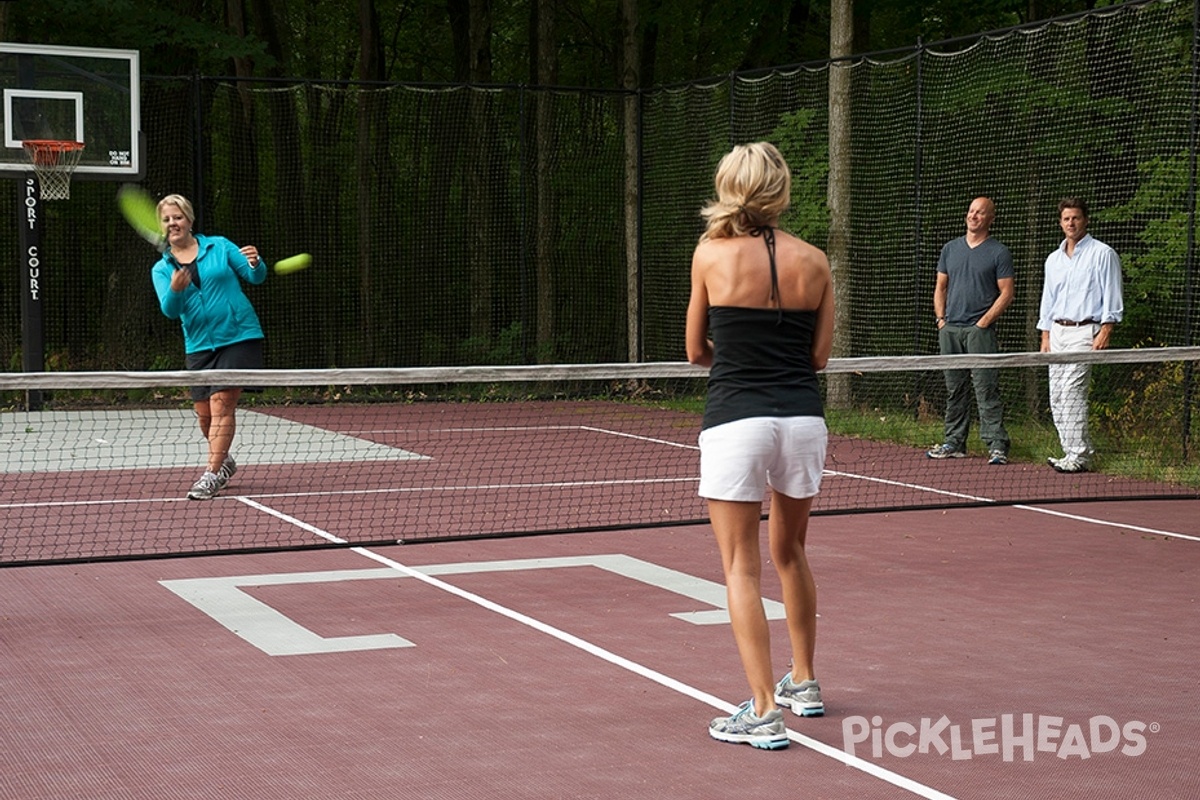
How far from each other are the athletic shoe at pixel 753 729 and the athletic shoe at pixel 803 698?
0.97 feet

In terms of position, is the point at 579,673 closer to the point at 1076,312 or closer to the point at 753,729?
the point at 753,729

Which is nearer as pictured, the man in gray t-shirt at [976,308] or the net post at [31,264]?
the man in gray t-shirt at [976,308]

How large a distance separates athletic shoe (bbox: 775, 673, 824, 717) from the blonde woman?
312 millimetres

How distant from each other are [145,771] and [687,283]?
48.8 ft

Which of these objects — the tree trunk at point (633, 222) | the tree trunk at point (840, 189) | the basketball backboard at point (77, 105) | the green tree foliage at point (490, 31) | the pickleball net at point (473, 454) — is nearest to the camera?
the pickleball net at point (473, 454)

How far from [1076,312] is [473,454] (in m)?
5.02

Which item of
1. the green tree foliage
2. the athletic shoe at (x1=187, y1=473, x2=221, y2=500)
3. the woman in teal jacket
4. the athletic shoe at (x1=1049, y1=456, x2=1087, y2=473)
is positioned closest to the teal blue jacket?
the woman in teal jacket

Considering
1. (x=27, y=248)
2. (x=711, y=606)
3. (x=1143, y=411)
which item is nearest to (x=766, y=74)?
(x=1143, y=411)

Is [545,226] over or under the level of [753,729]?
over

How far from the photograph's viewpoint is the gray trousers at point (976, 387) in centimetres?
1243

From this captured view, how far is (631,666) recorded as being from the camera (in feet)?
19.9

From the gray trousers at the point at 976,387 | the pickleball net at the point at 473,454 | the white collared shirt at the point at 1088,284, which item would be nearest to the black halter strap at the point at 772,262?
the pickleball net at the point at 473,454

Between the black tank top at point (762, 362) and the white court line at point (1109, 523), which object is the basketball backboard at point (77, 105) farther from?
the black tank top at point (762, 362)

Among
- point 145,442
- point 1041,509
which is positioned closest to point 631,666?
point 1041,509
